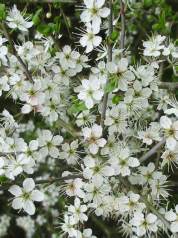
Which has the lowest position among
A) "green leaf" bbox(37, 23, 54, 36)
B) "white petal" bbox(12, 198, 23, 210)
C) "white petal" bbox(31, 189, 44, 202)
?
"white petal" bbox(12, 198, 23, 210)

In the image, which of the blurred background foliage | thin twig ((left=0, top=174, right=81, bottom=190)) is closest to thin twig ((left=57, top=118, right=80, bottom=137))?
thin twig ((left=0, top=174, right=81, bottom=190))

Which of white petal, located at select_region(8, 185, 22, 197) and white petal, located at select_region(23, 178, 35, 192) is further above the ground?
white petal, located at select_region(23, 178, 35, 192)

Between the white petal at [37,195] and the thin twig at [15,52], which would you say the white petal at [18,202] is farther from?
the thin twig at [15,52]

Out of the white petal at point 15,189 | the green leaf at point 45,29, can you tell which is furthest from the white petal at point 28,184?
the green leaf at point 45,29

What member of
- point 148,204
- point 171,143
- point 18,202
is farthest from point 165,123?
point 18,202

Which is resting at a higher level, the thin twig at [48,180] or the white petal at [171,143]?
the white petal at [171,143]

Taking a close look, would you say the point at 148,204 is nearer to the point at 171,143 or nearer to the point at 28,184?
the point at 171,143

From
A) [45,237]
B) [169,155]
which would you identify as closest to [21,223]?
[45,237]

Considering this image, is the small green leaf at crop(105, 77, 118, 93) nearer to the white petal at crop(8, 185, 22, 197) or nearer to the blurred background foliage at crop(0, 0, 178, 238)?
the blurred background foliage at crop(0, 0, 178, 238)

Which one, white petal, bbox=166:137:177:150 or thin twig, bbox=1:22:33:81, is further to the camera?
thin twig, bbox=1:22:33:81

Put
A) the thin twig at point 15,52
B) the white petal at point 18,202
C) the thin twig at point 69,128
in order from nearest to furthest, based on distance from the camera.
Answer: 1. the white petal at point 18,202
2. the thin twig at point 15,52
3. the thin twig at point 69,128
